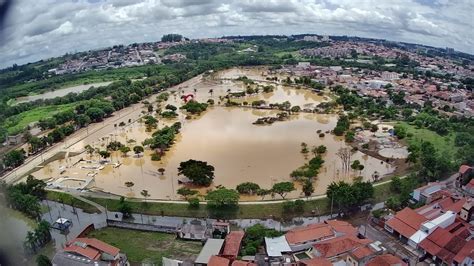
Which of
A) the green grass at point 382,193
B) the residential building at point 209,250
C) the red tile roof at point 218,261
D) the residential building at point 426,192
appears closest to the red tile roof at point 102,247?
the residential building at point 209,250

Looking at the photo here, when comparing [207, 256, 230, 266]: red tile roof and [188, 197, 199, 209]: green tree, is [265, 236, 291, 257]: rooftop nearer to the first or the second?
[207, 256, 230, 266]: red tile roof

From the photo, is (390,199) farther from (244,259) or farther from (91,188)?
(91,188)

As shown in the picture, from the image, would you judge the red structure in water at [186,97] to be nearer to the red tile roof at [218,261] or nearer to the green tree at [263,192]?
the green tree at [263,192]

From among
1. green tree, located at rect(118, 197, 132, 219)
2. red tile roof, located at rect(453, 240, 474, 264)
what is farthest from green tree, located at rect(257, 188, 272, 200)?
red tile roof, located at rect(453, 240, 474, 264)

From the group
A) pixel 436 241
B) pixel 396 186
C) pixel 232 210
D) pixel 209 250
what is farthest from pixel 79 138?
pixel 436 241

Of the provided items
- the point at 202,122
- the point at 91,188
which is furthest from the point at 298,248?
the point at 202,122

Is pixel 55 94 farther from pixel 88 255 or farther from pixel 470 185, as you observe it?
pixel 470 185
